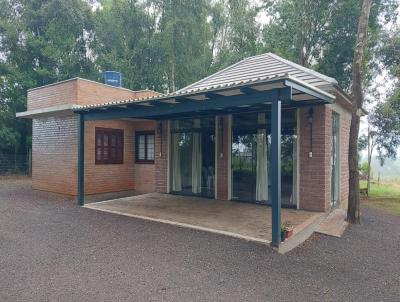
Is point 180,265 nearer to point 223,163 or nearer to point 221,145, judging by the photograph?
point 223,163

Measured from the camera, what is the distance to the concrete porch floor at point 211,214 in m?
5.56

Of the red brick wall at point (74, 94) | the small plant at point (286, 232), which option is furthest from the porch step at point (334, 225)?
the red brick wall at point (74, 94)

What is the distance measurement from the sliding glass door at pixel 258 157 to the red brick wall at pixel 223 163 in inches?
8.4

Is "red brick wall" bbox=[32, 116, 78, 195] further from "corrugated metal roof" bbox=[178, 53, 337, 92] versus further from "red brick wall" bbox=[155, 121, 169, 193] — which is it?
"corrugated metal roof" bbox=[178, 53, 337, 92]

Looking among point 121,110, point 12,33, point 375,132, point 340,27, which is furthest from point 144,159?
point 12,33

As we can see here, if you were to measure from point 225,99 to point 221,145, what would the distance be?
315cm

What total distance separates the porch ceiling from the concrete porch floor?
240 cm

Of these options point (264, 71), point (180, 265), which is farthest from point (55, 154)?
point (180, 265)

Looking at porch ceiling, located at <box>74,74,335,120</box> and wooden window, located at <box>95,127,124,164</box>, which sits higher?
porch ceiling, located at <box>74,74,335,120</box>

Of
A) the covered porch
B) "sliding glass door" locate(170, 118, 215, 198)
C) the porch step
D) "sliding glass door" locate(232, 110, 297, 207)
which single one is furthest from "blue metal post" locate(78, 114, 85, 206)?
the porch step

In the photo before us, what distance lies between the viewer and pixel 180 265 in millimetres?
4035

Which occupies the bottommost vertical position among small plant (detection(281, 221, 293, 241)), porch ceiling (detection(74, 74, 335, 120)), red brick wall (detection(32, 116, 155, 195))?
small plant (detection(281, 221, 293, 241))

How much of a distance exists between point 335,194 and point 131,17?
17197 millimetres

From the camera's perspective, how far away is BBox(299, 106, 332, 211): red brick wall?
687 centimetres
